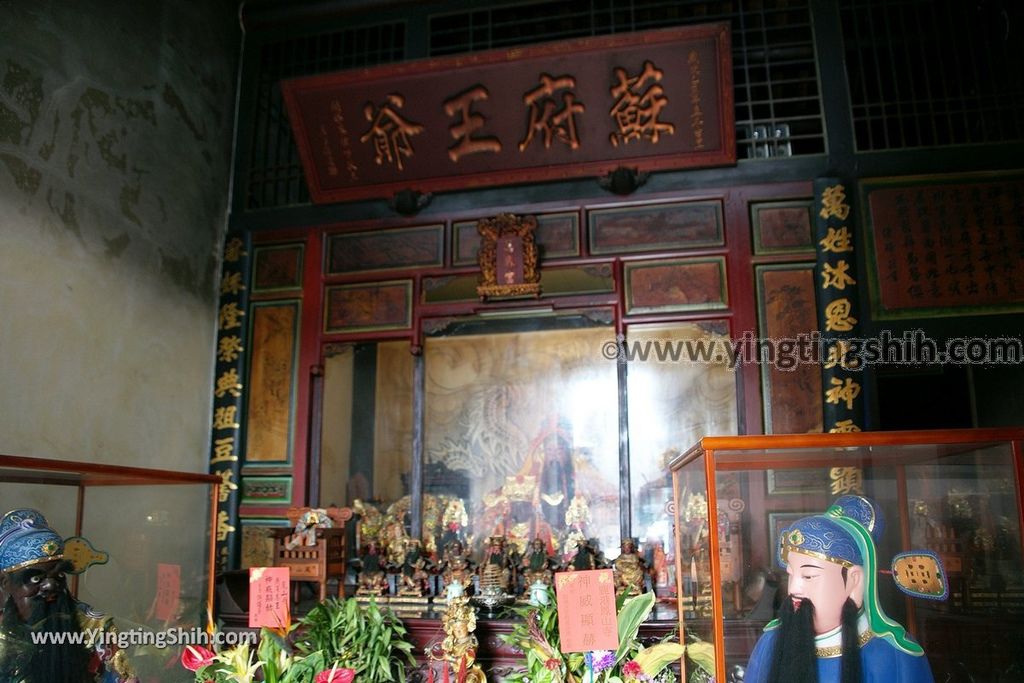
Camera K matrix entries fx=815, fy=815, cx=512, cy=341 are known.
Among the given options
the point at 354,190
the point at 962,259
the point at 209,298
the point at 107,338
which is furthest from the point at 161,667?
the point at 962,259

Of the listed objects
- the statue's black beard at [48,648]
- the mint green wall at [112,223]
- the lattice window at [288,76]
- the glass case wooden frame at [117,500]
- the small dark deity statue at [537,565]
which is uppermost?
the lattice window at [288,76]

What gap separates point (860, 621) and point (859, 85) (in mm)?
5029

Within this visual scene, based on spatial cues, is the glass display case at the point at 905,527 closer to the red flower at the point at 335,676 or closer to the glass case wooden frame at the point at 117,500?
the red flower at the point at 335,676

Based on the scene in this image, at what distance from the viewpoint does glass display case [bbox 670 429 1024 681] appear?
8.03ft

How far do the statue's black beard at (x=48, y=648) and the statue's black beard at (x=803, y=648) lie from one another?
233 centimetres

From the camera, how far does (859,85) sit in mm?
6250

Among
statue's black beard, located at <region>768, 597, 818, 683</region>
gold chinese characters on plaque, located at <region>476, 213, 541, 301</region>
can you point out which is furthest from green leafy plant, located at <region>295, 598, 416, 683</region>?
gold chinese characters on plaque, located at <region>476, 213, 541, 301</region>

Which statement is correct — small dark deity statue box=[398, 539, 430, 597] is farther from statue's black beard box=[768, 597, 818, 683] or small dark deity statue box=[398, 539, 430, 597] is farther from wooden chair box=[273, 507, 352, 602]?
statue's black beard box=[768, 597, 818, 683]

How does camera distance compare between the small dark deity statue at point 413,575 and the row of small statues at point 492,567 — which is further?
the small dark deity statue at point 413,575

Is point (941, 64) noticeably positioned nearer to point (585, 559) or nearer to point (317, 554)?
point (585, 559)

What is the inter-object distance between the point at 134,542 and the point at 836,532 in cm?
268

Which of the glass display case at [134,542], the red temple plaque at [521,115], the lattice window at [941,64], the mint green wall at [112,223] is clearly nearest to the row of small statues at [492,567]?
the glass display case at [134,542]

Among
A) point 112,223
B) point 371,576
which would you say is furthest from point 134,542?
point 112,223

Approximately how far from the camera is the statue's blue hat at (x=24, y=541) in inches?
108
